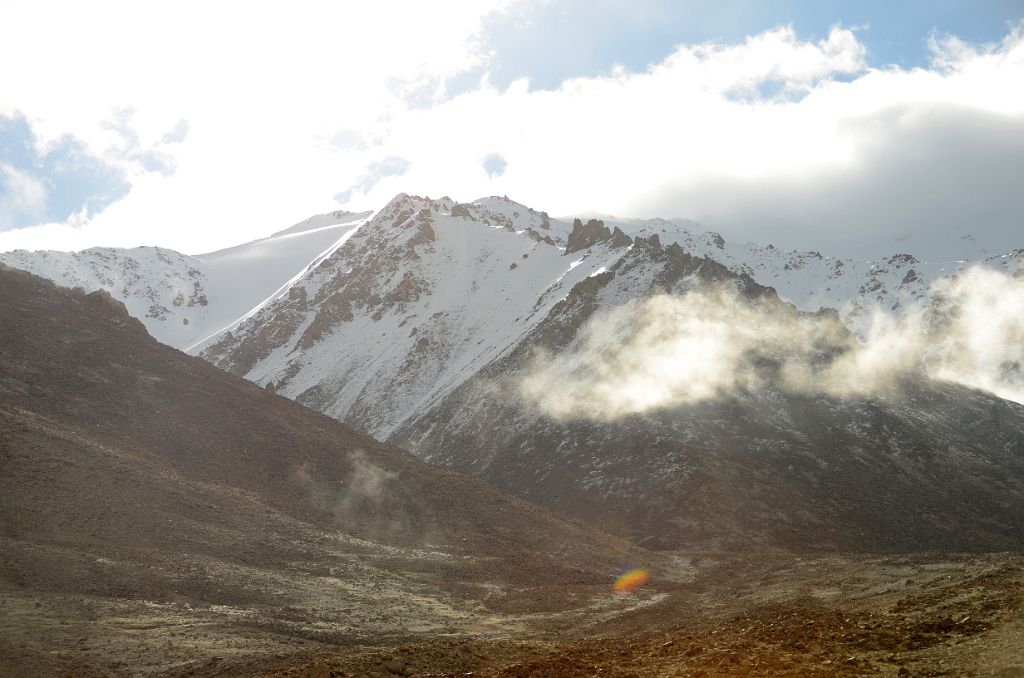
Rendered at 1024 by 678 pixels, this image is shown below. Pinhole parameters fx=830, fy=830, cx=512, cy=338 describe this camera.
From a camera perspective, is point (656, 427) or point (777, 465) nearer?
point (777, 465)

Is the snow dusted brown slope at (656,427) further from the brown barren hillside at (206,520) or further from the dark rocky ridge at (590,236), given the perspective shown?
the brown barren hillside at (206,520)

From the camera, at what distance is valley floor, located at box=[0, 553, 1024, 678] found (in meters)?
19.4

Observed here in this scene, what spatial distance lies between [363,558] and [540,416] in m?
42.0

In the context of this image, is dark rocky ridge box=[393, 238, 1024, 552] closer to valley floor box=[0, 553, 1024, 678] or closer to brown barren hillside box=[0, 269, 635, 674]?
brown barren hillside box=[0, 269, 635, 674]

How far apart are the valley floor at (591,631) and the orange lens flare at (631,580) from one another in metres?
1.30

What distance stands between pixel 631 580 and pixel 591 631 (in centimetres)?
1564

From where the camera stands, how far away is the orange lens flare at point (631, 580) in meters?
46.2

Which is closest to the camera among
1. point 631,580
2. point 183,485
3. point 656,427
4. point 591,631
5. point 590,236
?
point 591,631

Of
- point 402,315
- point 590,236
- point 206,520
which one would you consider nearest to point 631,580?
point 206,520

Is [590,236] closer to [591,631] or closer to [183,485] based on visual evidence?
[183,485]

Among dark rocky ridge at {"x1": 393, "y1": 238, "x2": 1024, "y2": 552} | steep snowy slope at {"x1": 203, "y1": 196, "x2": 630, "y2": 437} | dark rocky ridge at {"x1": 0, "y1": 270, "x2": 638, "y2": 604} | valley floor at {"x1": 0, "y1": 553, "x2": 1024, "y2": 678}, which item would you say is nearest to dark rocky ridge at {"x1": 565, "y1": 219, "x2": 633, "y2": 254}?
steep snowy slope at {"x1": 203, "y1": 196, "x2": 630, "y2": 437}

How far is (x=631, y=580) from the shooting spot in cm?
4925

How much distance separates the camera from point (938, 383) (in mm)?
91312

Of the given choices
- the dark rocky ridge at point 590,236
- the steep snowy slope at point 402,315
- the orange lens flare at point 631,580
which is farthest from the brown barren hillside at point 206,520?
the dark rocky ridge at point 590,236
